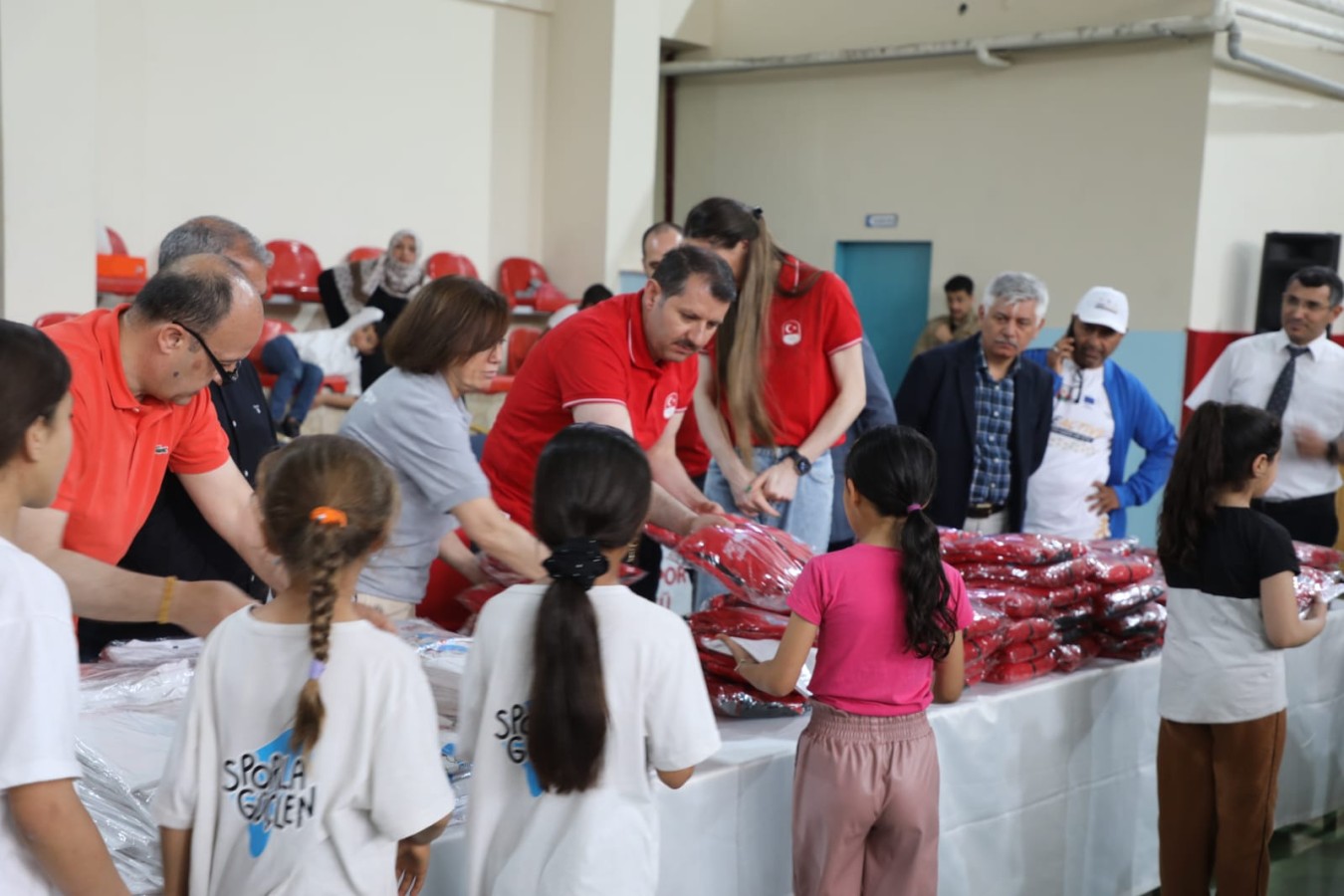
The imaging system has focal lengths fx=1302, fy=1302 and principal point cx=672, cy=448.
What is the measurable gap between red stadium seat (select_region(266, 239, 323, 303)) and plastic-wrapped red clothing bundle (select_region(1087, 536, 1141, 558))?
6550 millimetres

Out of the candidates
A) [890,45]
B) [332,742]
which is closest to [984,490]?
[332,742]

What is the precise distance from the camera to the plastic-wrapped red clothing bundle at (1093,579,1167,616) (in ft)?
9.93

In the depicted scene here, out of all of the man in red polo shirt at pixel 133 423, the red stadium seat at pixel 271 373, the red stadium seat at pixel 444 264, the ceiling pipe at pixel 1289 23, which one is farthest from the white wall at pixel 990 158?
the man in red polo shirt at pixel 133 423

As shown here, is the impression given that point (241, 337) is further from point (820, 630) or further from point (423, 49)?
point (423, 49)

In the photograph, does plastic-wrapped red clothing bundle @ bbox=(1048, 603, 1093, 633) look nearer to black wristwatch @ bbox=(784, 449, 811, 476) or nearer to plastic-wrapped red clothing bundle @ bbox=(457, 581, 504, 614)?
black wristwatch @ bbox=(784, 449, 811, 476)

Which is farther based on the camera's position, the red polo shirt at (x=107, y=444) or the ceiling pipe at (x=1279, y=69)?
the ceiling pipe at (x=1279, y=69)

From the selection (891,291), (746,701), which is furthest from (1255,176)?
(746,701)

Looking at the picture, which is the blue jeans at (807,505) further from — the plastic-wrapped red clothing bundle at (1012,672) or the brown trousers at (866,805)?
the brown trousers at (866,805)

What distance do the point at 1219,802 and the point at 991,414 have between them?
52.2 inches

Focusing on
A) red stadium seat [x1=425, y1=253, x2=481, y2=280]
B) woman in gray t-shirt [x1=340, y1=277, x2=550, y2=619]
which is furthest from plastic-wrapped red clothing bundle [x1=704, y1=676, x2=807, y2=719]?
red stadium seat [x1=425, y1=253, x2=481, y2=280]

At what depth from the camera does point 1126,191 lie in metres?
8.91

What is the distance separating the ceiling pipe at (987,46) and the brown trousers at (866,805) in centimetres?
750

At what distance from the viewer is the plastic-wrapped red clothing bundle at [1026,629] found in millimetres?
2785

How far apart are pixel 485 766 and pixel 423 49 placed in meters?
8.74
